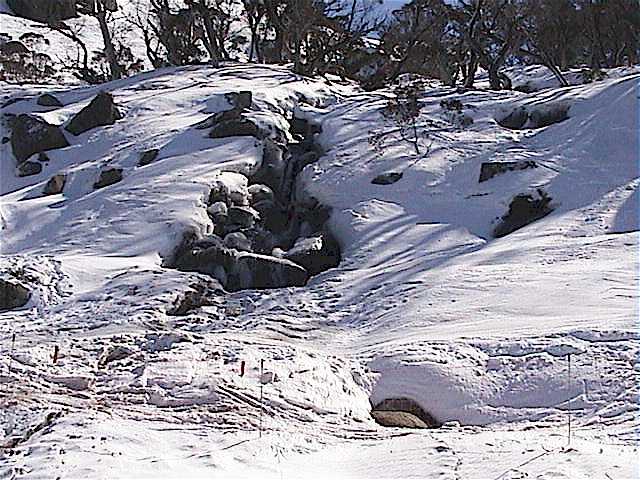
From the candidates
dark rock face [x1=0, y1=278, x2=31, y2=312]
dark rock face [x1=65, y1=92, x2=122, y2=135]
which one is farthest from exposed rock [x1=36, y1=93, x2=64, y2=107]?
dark rock face [x1=0, y1=278, x2=31, y2=312]

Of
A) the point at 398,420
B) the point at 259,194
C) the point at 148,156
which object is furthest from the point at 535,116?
the point at 398,420

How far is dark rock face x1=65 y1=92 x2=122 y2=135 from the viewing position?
1762cm

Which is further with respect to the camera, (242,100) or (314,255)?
(242,100)

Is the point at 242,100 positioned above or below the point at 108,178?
above

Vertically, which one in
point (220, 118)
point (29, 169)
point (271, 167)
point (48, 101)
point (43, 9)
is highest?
point (43, 9)

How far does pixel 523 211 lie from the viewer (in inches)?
509

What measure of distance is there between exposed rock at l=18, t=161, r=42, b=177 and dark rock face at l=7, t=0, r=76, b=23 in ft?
76.7

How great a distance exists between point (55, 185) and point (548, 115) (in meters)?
9.82

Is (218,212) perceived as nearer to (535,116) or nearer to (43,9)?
(535,116)

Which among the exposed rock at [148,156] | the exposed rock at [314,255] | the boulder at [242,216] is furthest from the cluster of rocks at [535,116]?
the exposed rock at [148,156]

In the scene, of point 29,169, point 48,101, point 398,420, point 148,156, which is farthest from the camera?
point 48,101

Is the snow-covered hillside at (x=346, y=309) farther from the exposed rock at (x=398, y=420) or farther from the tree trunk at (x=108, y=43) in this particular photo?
the tree trunk at (x=108, y=43)

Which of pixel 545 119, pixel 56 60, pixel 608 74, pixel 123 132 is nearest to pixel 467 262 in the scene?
pixel 545 119

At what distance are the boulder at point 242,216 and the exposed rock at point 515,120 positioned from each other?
20.3ft
